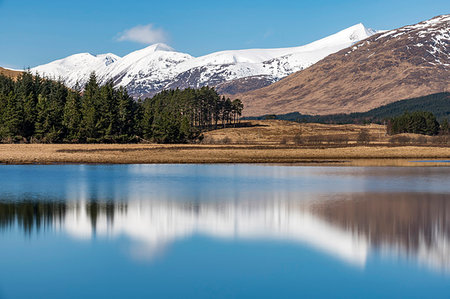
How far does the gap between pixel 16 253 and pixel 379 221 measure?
62.9 ft

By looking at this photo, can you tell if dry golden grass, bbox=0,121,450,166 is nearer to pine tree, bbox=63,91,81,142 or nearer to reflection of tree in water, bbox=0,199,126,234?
pine tree, bbox=63,91,81,142

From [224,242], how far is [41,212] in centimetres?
1367

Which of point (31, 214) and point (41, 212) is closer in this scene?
point (31, 214)

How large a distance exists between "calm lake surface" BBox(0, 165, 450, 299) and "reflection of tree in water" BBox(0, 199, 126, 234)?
0.21 ft

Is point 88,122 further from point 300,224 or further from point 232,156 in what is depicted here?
point 300,224

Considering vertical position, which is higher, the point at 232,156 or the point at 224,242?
the point at 232,156

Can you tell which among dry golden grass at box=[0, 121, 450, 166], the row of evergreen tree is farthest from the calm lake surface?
the row of evergreen tree

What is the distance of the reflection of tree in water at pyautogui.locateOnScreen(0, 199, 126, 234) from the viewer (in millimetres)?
29812

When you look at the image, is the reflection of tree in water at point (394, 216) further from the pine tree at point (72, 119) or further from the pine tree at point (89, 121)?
the pine tree at point (72, 119)

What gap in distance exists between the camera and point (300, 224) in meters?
30.4

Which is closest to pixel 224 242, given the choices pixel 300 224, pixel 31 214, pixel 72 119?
pixel 300 224

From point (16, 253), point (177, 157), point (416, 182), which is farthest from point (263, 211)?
point (177, 157)

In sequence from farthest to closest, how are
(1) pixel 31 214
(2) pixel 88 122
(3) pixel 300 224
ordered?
1. (2) pixel 88 122
2. (1) pixel 31 214
3. (3) pixel 300 224

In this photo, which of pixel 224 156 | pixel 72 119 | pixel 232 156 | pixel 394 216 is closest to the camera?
pixel 394 216
